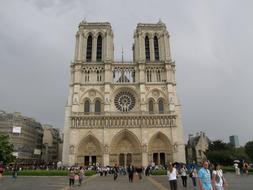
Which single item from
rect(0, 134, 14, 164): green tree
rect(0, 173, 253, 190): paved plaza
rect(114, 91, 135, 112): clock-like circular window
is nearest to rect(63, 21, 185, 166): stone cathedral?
rect(114, 91, 135, 112): clock-like circular window

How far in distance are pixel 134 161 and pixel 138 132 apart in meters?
5.06

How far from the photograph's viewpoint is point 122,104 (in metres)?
48.7

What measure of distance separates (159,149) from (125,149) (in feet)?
19.3

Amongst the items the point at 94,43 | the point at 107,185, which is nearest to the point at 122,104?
the point at 94,43

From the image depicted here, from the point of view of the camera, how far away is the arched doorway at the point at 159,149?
45.0 metres

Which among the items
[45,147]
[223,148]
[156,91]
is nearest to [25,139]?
[45,147]

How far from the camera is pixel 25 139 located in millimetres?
61875

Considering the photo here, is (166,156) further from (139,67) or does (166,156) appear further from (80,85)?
(80,85)

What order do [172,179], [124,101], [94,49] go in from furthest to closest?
1. [94,49]
2. [124,101]
3. [172,179]

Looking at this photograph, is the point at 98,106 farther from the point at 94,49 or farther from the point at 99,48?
the point at 99,48

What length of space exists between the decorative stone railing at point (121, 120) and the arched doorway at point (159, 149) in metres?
2.30

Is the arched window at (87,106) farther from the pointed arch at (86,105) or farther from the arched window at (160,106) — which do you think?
the arched window at (160,106)

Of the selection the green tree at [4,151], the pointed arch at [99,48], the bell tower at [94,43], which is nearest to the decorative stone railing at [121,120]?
the bell tower at [94,43]

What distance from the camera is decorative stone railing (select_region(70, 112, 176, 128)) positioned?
44.9 m
